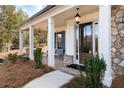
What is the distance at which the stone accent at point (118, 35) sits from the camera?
7055 mm

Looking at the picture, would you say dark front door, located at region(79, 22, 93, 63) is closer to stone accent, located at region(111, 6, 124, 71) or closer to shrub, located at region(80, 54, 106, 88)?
stone accent, located at region(111, 6, 124, 71)

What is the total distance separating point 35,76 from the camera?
8289 millimetres

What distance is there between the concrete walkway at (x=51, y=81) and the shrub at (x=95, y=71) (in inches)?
50.2

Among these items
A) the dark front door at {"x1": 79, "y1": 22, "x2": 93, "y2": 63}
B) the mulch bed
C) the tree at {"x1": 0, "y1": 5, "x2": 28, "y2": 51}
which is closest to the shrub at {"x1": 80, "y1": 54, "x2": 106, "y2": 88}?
the mulch bed

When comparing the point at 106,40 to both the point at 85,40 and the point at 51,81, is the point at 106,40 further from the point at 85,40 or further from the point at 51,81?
the point at 85,40

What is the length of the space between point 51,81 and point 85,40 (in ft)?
12.7

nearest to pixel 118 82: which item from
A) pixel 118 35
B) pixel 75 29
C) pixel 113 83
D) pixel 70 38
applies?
pixel 113 83

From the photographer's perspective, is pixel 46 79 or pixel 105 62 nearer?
pixel 105 62

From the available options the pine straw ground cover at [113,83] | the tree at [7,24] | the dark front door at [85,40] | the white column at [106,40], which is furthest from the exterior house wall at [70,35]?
the tree at [7,24]
